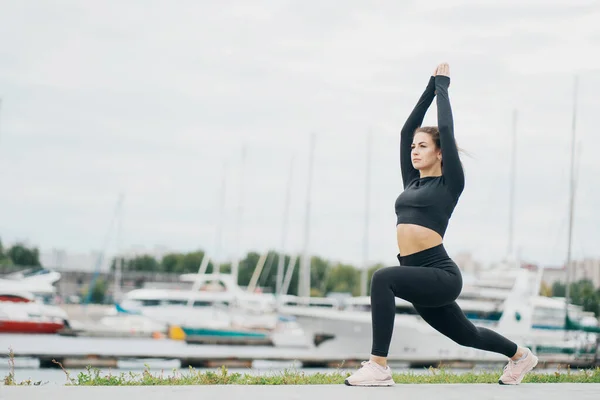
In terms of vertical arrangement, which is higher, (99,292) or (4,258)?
(4,258)

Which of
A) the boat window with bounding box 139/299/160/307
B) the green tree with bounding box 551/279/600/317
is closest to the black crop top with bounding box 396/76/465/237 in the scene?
the green tree with bounding box 551/279/600/317

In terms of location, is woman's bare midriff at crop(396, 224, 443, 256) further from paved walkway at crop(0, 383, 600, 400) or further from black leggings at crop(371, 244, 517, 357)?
paved walkway at crop(0, 383, 600, 400)

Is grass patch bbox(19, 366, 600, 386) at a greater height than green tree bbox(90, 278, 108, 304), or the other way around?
grass patch bbox(19, 366, 600, 386)

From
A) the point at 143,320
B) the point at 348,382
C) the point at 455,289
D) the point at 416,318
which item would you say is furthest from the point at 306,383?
the point at 143,320

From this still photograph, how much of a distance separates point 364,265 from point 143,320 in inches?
799

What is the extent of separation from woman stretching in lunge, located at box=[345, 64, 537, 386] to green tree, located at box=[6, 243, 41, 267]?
112m

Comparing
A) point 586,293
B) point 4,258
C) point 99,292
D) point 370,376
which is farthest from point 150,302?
point 99,292

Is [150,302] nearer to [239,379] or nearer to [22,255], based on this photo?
[239,379]

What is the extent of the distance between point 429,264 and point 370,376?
2.64 feet

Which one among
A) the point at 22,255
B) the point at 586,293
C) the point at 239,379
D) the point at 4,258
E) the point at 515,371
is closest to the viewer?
the point at 515,371

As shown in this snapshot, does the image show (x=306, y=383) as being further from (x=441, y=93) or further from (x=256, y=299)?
(x=256, y=299)

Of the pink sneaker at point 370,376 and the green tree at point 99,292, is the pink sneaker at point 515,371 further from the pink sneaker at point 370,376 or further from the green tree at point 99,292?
the green tree at point 99,292

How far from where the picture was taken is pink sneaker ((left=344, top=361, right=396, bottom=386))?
4996 millimetres

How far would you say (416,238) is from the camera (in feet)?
16.8
